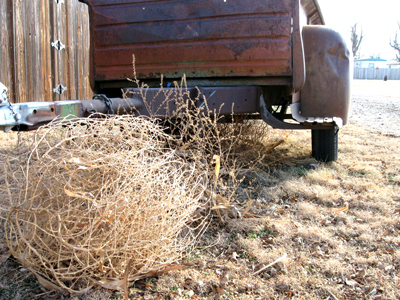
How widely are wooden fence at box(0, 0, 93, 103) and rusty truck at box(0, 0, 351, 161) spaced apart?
2.04m

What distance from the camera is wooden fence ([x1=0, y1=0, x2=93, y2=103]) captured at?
5.61 metres

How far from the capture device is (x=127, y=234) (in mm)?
2086

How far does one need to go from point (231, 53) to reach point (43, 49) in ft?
12.8

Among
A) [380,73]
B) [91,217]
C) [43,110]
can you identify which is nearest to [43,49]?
[43,110]

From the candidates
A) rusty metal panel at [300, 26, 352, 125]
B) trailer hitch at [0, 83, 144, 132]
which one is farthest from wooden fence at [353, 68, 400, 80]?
trailer hitch at [0, 83, 144, 132]

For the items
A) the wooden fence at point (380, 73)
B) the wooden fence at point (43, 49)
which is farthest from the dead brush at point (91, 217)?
the wooden fence at point (380, 73)

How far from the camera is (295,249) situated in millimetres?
2604

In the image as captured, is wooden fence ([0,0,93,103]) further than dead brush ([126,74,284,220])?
Yes

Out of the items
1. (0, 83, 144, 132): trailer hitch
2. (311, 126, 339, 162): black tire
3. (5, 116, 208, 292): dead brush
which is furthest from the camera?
(311, 126, 339, 162): black tire

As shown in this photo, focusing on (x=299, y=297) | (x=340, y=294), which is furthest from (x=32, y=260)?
(x=340, y=294)

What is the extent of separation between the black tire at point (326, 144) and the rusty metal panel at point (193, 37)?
4.25 ft

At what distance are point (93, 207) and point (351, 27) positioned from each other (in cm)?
6953

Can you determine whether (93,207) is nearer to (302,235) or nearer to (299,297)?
(299,297)

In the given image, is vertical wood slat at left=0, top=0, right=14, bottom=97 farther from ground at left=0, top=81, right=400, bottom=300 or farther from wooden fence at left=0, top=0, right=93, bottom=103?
ground at left=0, top=81, right=400, bottom=300
